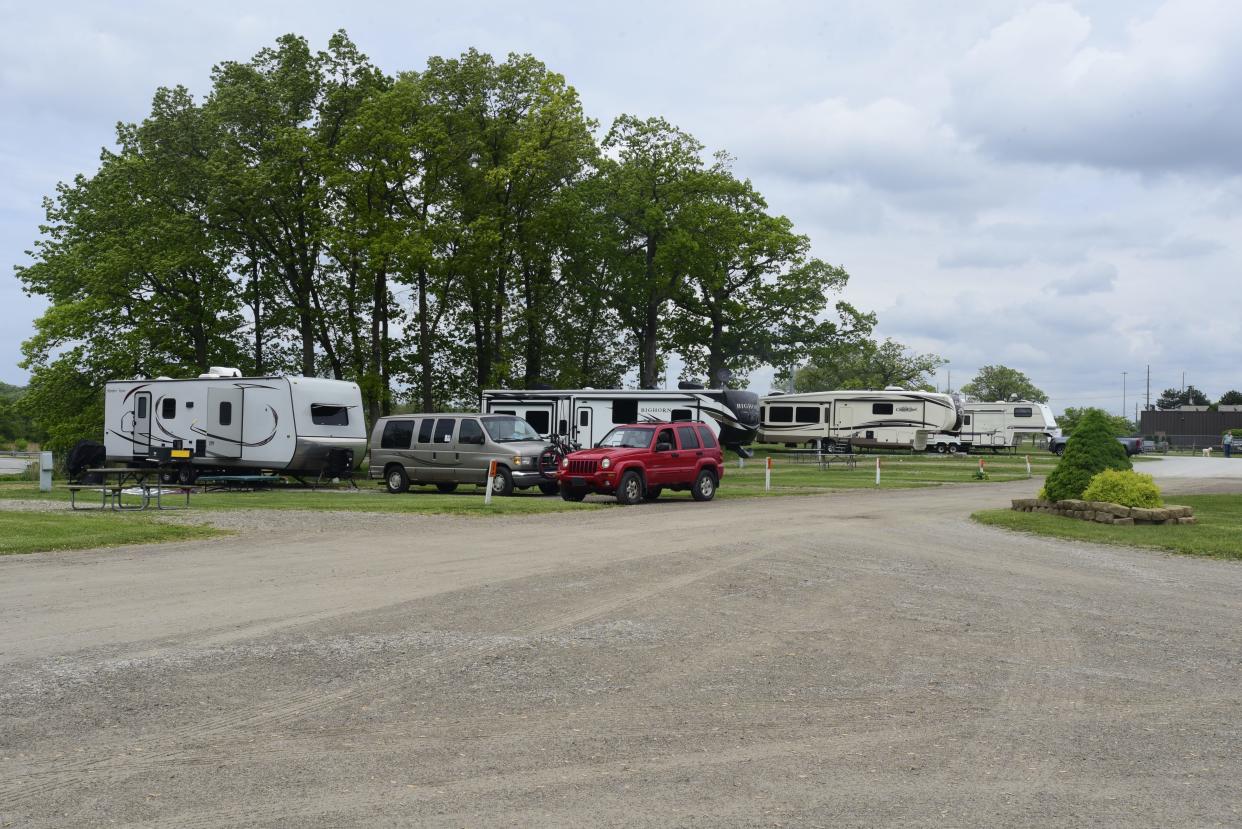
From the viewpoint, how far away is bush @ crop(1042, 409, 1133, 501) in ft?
60.8

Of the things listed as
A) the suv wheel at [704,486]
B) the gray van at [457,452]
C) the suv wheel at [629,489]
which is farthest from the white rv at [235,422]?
the suv wheel at [704,486]

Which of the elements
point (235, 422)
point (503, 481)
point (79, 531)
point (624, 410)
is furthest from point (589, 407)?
point (79, 531)

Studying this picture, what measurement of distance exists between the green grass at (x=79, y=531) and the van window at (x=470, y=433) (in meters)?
8.66

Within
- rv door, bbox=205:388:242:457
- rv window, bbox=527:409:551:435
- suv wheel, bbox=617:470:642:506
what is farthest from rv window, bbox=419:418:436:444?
rv window, bbox=527:409:551:435

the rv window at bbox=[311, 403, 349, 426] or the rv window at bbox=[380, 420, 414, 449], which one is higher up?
the rv window at bbox=[311, 403, 349, 426]

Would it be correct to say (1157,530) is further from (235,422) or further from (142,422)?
(142,422)

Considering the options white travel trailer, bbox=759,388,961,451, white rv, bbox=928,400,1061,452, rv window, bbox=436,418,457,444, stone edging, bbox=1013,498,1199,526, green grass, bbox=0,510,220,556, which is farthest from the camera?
white rv, bbox=928,400,1061,452

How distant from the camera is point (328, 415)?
28672 millimetres

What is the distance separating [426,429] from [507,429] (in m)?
2.22

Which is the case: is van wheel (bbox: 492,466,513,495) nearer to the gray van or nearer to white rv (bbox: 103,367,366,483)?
the gray van

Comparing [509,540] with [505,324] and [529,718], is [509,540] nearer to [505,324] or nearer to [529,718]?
[529,718]

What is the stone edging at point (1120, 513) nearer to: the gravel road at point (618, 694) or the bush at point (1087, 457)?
the bush at point (1087, 457)

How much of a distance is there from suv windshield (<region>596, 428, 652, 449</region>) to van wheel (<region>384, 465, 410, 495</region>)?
19.9 feet

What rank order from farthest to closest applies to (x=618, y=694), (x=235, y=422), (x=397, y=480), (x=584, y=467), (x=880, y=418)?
(x=880, y=418) < (x=235, y=422) < (x=397, y=480) < (x=584, y=467) < (x=618, y=694)
